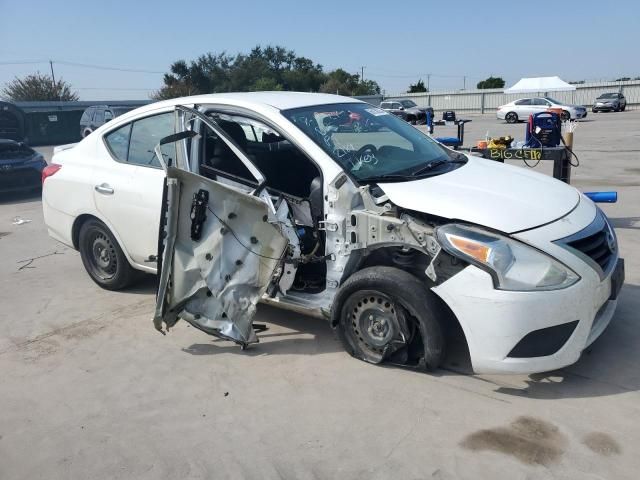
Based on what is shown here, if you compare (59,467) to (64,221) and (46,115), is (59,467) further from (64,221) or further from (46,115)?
(46,115)

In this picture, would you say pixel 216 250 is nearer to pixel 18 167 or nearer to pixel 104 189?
pixel 104 189

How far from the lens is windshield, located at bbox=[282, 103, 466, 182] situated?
13.1ft

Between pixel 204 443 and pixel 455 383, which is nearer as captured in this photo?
pixel 204 443

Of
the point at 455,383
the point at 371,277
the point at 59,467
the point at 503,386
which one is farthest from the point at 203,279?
the point at 503,386

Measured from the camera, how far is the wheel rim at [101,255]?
215 inches

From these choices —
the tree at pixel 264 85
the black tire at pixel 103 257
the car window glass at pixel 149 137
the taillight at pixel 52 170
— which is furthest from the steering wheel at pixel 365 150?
the tree at pixel 264 85

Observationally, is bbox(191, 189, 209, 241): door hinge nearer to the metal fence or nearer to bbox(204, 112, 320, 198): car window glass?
bbox(204, 112, 320, 198): car window glass

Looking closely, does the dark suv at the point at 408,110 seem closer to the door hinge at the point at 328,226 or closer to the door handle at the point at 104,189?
the door handle at the point at 104,189

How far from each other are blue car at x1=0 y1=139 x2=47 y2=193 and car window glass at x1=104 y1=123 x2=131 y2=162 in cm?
759

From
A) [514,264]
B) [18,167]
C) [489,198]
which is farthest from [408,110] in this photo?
[514,264]

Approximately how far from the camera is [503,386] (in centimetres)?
358

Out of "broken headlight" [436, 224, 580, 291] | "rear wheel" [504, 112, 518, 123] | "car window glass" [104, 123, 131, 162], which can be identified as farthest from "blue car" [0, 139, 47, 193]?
"rear wheel" [504, 112, 518, 123]

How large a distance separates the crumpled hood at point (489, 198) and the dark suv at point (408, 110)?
28.7m

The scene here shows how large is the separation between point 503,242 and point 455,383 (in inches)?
38.6
